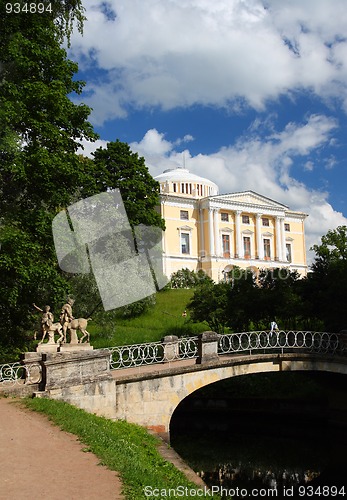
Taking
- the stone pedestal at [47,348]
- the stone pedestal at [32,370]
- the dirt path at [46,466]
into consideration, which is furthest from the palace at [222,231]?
the dirt path at [46,466]

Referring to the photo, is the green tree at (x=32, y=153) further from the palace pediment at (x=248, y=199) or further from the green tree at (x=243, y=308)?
the palace pediment at (x=248, y=199)

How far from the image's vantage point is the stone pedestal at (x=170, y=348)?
57.9 ft

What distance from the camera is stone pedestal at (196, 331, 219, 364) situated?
1728 cm

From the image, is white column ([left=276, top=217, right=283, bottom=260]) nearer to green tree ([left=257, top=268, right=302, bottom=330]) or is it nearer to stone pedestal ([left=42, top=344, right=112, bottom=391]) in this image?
green tree ([left=257, top=268, right=302, bottom=330])

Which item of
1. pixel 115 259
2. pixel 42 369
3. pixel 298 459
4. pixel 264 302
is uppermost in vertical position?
pixel 115 259

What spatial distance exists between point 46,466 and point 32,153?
10.6 metres

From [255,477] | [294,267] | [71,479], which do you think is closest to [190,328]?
[255,477]

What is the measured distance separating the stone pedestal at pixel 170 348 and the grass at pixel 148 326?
8.10 meters

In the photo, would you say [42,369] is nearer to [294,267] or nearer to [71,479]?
[71,479]

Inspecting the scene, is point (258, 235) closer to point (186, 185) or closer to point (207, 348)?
point (186, 185)

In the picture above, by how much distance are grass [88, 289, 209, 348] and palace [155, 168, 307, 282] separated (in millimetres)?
17014

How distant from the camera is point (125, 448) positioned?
34.7 ft

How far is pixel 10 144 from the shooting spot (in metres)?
15.2

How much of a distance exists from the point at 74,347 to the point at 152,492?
29.1ft
